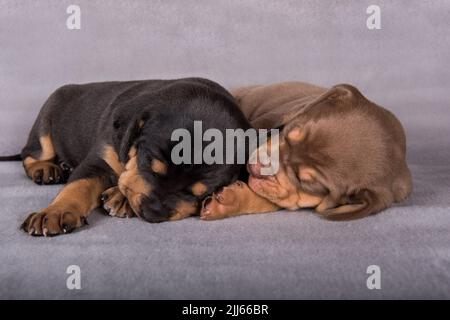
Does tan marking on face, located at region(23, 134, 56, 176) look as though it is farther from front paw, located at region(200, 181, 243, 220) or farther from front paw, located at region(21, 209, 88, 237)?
front paw, located at region(200, 181, 243, 220)

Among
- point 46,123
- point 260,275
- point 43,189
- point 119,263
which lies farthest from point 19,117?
point 260,275

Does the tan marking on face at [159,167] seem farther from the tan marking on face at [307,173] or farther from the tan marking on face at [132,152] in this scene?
the tan marking on face at [307,173]

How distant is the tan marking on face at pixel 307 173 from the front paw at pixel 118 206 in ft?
3.41

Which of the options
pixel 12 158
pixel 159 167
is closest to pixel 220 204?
pixel 159 167

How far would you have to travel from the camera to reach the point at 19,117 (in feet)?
21.5

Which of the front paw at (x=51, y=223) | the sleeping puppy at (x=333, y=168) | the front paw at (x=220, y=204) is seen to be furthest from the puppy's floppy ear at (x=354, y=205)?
the front paw at (x=51, y=223)

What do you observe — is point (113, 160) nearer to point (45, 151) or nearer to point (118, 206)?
point (118, 206)

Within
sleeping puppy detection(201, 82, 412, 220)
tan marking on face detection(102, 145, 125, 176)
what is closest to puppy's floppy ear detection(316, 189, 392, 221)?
sleeping puppy detection(201, 82, 412, 220)

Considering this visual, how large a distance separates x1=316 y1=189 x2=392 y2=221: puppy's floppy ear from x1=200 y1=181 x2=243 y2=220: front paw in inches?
21.8

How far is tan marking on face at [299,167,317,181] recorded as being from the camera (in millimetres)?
4121

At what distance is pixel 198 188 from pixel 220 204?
18 cm
